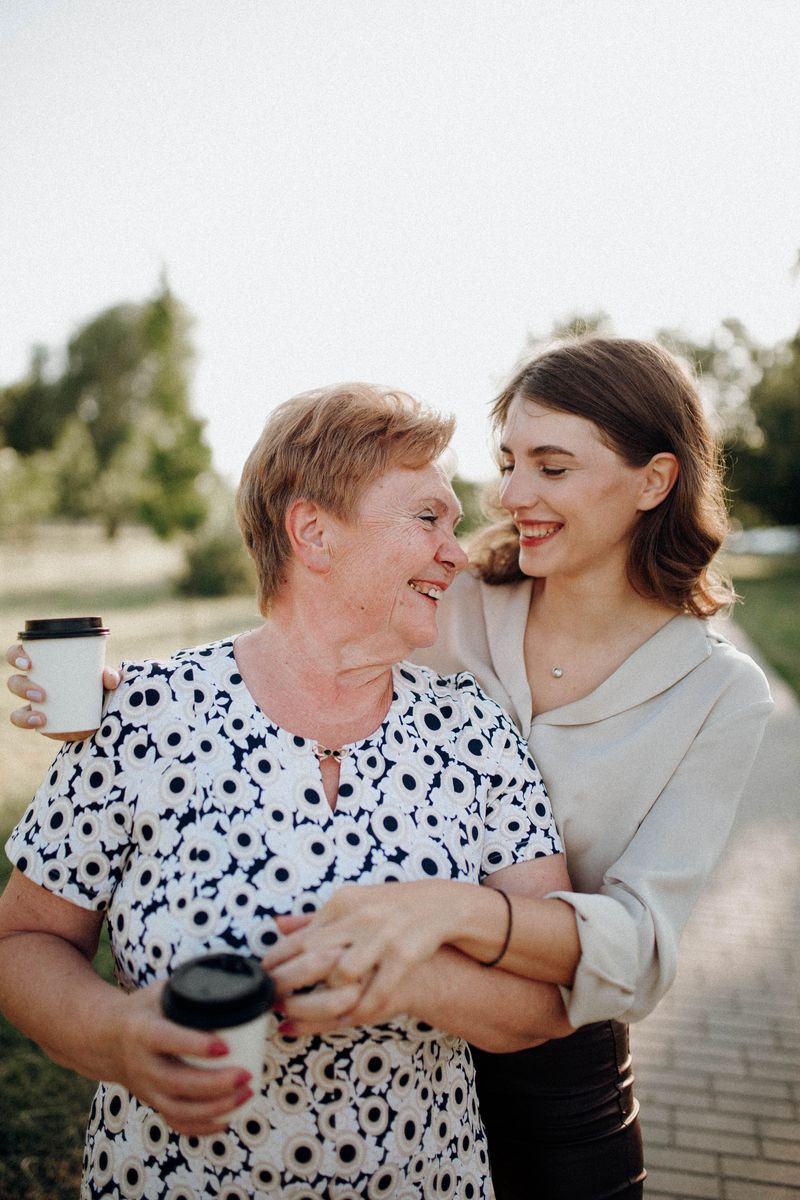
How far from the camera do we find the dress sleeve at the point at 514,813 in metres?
2.03

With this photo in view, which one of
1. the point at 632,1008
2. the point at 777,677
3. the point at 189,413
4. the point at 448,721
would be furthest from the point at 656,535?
the point at 189,413

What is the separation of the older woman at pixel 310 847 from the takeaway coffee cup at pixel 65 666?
102 millimetres

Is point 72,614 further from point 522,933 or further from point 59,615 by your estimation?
point 522,933

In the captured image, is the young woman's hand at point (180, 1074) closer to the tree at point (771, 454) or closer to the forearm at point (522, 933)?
the forearm at point (522, 933)

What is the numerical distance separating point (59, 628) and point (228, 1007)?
82 centimetres

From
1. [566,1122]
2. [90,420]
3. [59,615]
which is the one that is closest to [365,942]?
[566,1122]

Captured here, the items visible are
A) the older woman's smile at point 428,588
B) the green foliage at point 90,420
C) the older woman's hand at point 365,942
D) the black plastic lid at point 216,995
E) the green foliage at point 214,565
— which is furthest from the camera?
the green foliage at point 90,420

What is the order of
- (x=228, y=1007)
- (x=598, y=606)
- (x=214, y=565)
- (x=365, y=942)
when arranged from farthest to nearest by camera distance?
1. (x=214, y=565)
2. (x=598, y=606)
3. (x=365, y=942)
4. (x=228, y=1007)

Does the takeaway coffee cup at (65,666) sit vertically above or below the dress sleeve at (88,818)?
above

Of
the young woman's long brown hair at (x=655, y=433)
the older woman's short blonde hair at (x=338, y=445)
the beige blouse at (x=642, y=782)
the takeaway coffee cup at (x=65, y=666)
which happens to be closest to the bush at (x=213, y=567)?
the young woman's long brown hair at (x=655, y=433)

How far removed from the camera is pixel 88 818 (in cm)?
184

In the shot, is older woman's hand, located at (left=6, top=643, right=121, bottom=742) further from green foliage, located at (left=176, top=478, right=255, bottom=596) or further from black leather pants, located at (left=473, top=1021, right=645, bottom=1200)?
green foliage, located at (left=176, top=478, right=255, bottom=596)

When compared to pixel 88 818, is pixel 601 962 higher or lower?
lower

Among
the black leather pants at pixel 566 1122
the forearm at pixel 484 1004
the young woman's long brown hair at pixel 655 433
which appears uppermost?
the young woman's long brown hair at pixel 655 433
